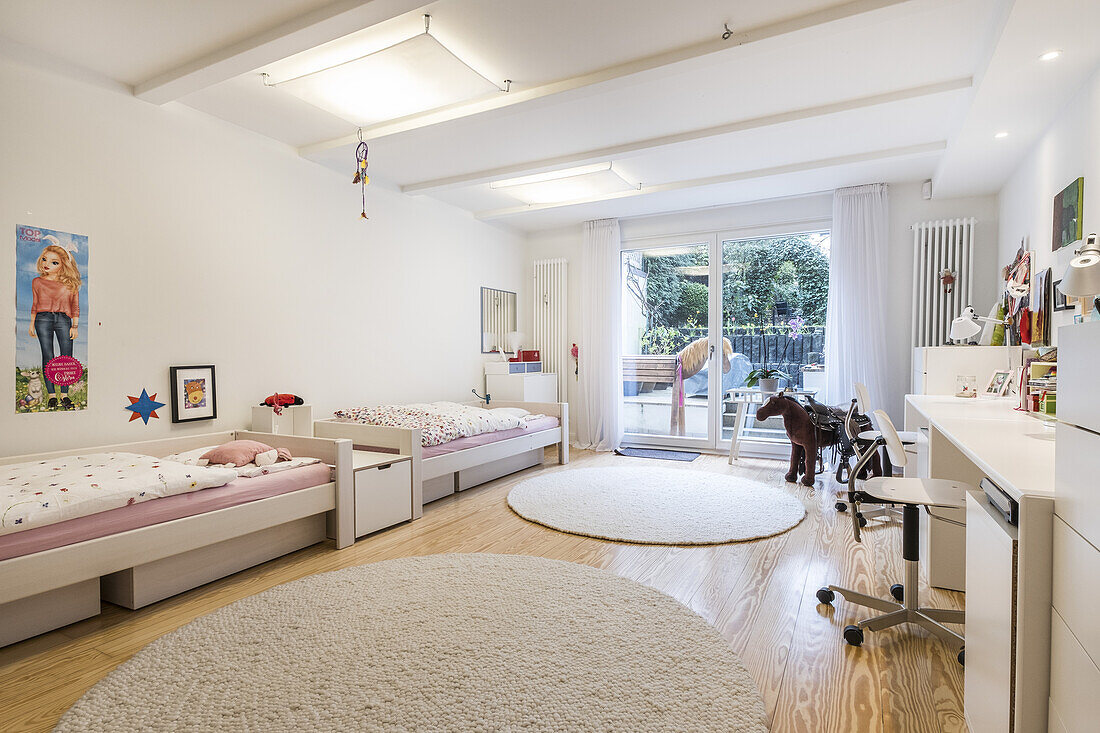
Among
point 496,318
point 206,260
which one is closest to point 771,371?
point 496,318

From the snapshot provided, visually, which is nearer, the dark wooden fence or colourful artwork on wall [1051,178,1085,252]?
colourful artwork on wall [1051,178,1085,252]

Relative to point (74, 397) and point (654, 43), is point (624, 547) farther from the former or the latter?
point (74, 397)

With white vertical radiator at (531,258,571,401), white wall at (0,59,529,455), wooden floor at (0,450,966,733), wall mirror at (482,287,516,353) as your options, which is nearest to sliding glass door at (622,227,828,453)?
white vertical radiator at (531,258,571,401)

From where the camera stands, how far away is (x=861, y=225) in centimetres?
504

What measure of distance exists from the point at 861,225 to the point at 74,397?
574cm

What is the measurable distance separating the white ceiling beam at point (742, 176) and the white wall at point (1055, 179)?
0.65 m

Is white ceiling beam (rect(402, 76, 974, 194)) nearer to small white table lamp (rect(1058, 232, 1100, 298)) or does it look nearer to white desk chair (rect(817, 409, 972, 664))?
small white table lamp (rect(1058, 232, 1100, 298))

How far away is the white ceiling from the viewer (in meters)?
2.40

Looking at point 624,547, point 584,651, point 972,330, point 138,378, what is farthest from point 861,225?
point 138,378

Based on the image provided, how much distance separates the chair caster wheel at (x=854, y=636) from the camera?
2072mm

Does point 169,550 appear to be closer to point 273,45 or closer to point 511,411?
point 273,45

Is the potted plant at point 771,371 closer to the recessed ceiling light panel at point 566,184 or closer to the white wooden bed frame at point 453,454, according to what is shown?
the white wooden bed frame at point 453,454

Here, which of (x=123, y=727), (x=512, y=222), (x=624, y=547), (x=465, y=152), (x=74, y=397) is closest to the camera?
(x=123, y=727)

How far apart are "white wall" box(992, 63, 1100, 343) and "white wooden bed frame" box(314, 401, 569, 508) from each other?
3.32 meters
